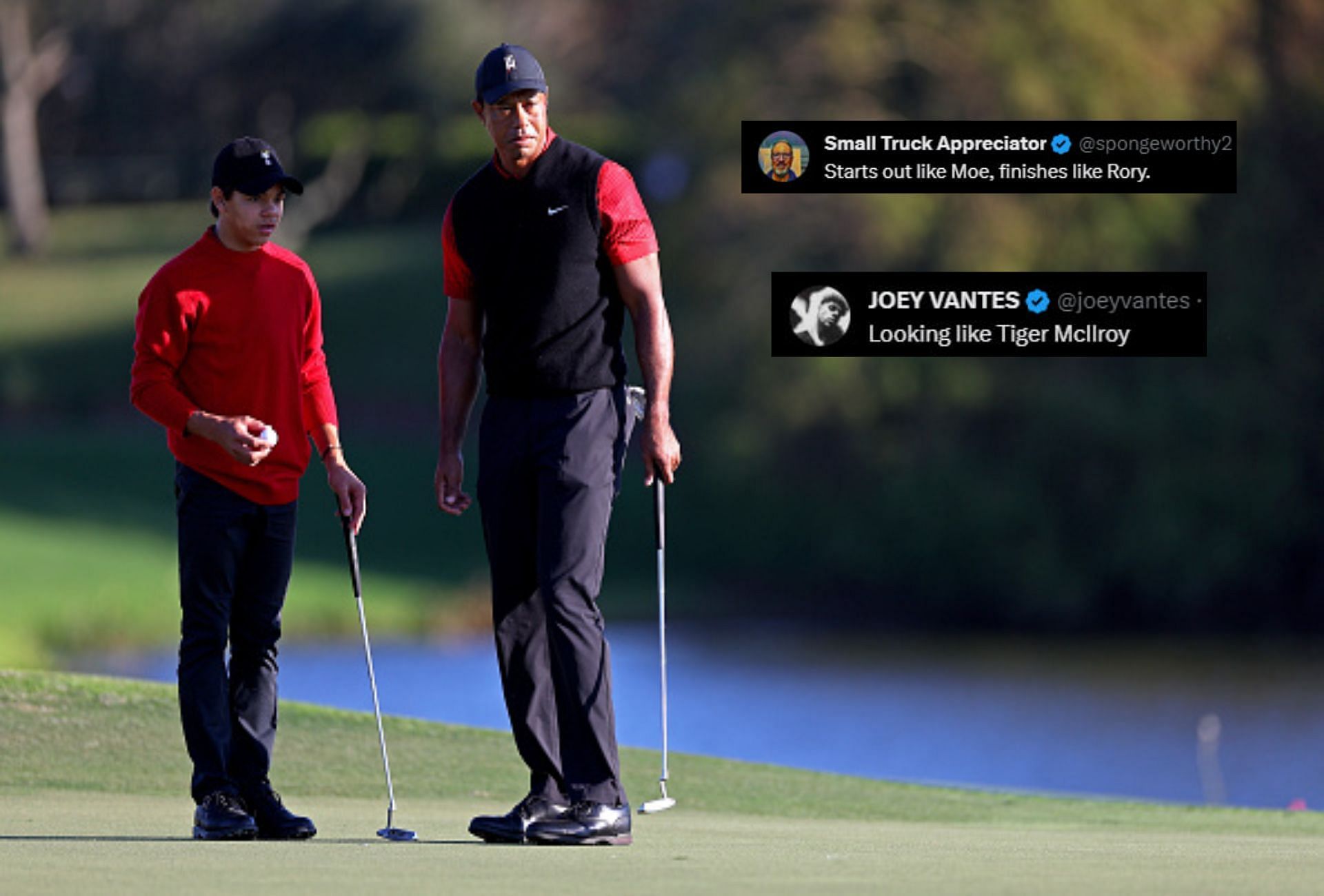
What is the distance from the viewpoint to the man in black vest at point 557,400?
623 centimetres

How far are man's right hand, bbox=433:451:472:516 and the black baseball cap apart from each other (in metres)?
0.77

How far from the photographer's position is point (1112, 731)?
758 inches

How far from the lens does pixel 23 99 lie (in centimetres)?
4969

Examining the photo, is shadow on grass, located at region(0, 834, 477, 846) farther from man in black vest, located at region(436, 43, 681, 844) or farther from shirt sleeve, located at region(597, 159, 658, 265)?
shirt sleeve, located at region(597, 159, 658, 265)

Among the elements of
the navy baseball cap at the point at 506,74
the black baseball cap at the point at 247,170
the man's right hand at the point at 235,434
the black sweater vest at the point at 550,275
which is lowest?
the man's right hand at the point at 235,434

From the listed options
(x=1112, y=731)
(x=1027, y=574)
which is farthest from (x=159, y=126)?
(x=1112, y=731)

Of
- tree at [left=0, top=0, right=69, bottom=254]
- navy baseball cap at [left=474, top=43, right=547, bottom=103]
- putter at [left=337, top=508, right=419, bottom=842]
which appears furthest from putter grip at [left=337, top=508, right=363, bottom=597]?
tree at [left=0, top=0, right=69, bottom=254]

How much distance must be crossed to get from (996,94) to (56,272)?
27836mm

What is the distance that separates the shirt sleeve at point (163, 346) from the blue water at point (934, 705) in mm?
10337

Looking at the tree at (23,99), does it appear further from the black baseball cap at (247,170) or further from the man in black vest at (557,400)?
the man in black vest at (557,400)

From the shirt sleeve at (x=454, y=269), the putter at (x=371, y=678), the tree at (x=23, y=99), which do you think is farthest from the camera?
the tree at (x=23, y=99)
